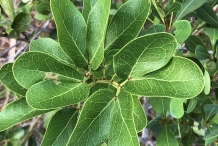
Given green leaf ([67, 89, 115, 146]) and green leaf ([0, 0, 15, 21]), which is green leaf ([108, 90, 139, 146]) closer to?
green leaf ([67, 89, 115, 146])

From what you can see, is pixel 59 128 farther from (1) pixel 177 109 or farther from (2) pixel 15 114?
(1) pixel 177 109

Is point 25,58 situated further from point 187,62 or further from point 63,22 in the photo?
point 187,62

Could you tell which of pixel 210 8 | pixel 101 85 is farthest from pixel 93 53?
pixel 210 8

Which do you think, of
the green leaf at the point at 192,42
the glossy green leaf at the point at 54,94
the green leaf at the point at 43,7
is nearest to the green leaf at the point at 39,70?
the glossy green leaf at the point at 54,94

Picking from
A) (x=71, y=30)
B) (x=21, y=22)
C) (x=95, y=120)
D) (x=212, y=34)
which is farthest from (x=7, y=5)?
(x=212, y=34)

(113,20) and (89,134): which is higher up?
(113,20)

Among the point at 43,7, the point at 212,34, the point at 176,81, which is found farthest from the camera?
the point at 43,7

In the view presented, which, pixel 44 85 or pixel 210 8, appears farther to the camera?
pixel 210 8
